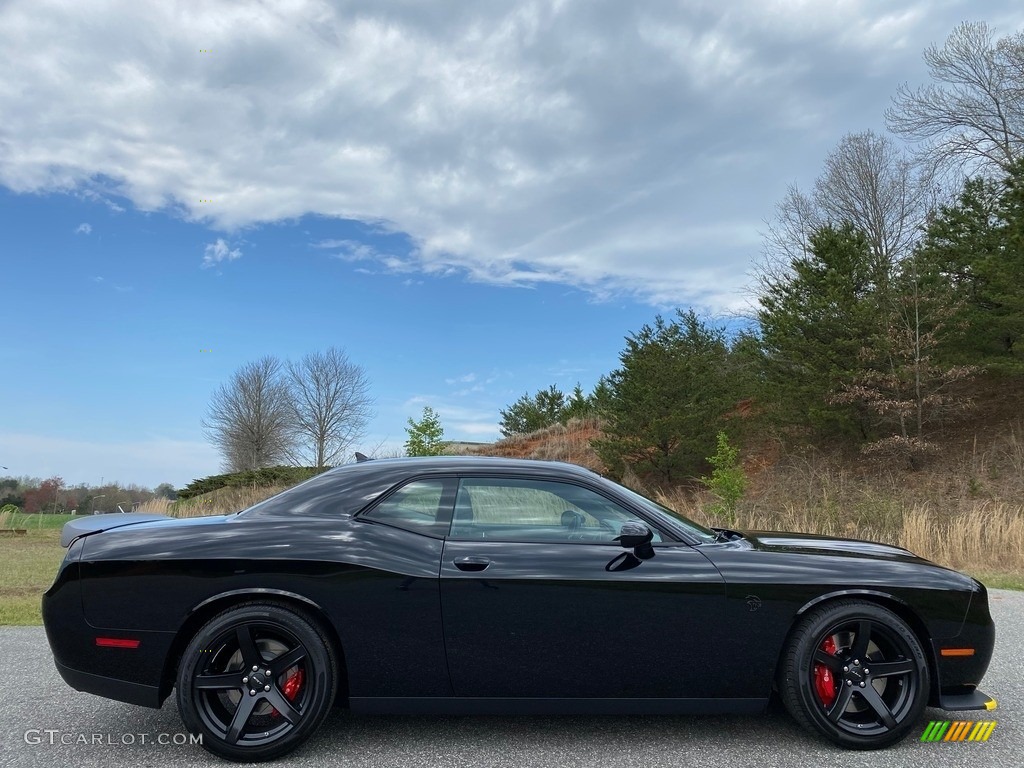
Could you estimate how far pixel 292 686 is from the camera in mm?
3361

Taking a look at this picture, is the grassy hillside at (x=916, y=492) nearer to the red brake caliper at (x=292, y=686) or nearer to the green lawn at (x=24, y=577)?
the red brake caliper at (x=292, y=686)

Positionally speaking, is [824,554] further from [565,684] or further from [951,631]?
[565,684]

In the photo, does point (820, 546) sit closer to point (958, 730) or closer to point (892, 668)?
point (892, 668)

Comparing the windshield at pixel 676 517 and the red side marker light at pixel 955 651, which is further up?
the windshield at pixel 676 517

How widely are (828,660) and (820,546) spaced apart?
0.65 meters

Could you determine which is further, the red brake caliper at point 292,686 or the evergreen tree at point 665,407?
the evergreen tree at point 665,407

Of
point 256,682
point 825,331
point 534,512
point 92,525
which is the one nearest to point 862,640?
point 534,512

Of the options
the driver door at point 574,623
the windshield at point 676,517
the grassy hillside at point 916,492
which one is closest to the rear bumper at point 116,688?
the driver door at point 574,623

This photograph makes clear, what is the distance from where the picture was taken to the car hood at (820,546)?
12.3 feet

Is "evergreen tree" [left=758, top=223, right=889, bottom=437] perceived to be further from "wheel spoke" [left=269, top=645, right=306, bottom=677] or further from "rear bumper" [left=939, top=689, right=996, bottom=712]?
"wheel spoke" [left=269, top=645, right=306, bottom=677]

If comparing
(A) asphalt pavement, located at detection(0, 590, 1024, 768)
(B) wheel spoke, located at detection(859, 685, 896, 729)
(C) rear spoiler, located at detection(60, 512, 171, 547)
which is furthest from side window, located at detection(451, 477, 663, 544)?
(C) rear spoiler, located at detection(60, 512, 171, 547)

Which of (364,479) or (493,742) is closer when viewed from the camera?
(493,742)

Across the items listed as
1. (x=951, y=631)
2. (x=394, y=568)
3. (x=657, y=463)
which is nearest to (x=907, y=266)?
(x=657, y=463)

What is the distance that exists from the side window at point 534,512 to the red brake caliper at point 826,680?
0.96 m
